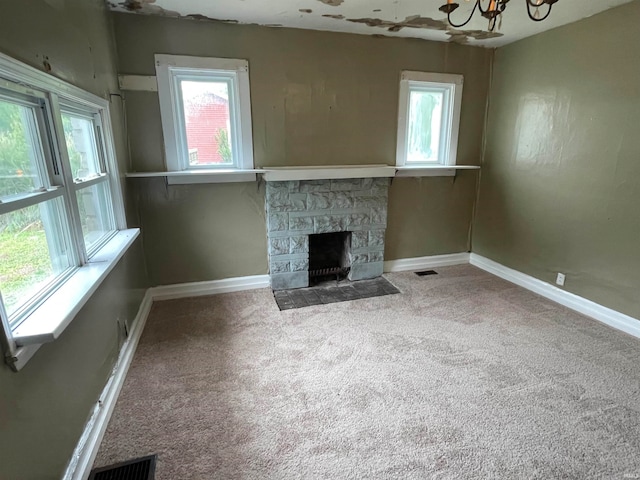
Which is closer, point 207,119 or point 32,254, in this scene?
point 32,254

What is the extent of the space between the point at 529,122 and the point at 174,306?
12.1 ft

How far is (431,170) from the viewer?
11.8 ft

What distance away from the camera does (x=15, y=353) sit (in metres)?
1.01

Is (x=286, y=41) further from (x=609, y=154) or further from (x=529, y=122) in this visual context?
(x=609, y=154)

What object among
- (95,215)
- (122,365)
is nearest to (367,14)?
(95,215)

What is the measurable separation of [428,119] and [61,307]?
3.50 meters

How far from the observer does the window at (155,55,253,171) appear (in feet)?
9.11

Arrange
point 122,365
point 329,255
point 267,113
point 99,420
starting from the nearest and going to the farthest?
1. point 99,420
2. point 122,365
3. point 267,113
4. point 329,255

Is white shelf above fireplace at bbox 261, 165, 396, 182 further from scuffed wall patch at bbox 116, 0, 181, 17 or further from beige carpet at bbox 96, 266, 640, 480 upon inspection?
scuffed wall patch at bbox 116, 0, 181, 17

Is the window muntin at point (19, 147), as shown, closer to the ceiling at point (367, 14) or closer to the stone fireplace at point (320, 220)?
the ceiling at point (367, 14)

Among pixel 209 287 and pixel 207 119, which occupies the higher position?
pixel 207 119

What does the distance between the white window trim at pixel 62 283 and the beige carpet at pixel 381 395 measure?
0.76 metres

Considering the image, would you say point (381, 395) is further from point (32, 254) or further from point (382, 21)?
point (382, 21)

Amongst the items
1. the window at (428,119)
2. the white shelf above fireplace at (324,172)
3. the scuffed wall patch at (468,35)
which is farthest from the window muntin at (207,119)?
the scuffed wall patch at (468,35)
